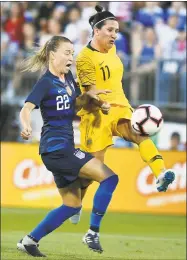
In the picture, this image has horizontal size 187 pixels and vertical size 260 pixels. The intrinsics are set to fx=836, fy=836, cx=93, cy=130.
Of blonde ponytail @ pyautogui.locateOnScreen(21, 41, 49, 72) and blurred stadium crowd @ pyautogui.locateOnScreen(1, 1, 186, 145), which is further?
blurred stadium crowd @ pyautogui.locateOnScreen(1, 1, 186, 145)

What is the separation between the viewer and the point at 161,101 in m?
18.0

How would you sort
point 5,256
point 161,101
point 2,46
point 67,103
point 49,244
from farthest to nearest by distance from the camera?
point 2,46, point 161,101, point 49,244, point 5,256, point 67,103

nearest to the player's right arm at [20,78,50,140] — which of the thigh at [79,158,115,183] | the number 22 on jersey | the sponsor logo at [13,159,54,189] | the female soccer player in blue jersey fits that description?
the female soccer player in blue jersey

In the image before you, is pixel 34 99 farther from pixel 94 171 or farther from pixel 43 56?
pixel 94 171

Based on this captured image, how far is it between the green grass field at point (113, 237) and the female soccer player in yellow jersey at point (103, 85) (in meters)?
1.38

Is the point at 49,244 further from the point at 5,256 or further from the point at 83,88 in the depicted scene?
the point at 83,88

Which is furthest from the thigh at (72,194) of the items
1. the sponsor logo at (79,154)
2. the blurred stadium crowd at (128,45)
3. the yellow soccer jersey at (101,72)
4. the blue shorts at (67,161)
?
the blurred stadium crowd at (128,45)

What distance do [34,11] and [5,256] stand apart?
12029 millimetres

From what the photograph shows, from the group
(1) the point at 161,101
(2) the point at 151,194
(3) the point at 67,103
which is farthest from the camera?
(1) the point at 161,101

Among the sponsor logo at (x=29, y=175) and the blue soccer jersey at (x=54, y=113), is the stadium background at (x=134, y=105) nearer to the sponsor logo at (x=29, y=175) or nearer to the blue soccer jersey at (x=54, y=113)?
the sponsor logo at (x=29, y=175)

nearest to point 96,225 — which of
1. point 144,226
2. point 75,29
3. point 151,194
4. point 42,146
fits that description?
point 42,146

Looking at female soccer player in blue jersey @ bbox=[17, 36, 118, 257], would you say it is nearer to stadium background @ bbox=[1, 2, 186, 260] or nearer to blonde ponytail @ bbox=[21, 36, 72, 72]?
blonde ponytail @ bbox=[21, 36, 72, 72]

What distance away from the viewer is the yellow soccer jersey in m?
9.45

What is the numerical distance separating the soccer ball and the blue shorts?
70 centimetres
